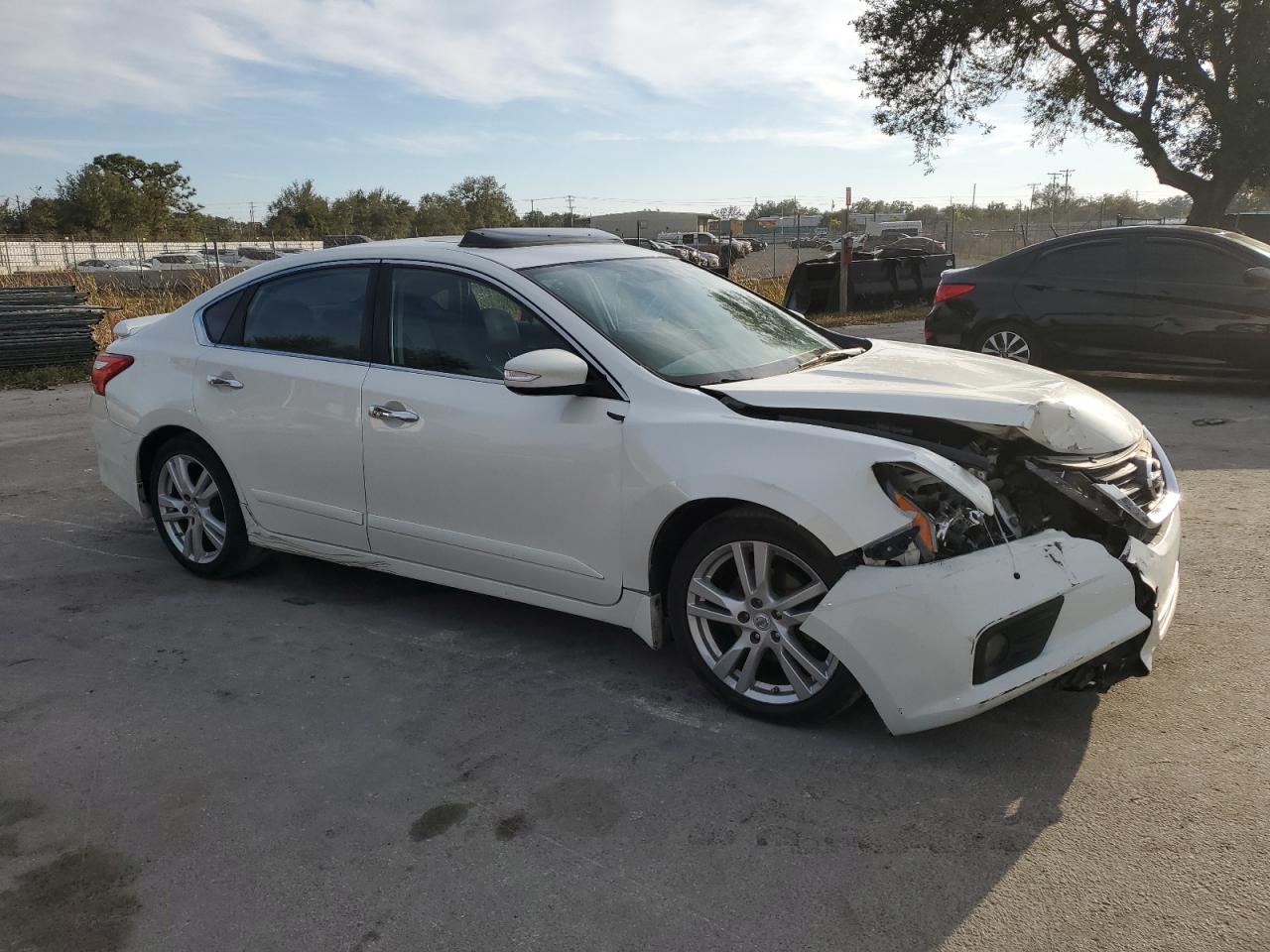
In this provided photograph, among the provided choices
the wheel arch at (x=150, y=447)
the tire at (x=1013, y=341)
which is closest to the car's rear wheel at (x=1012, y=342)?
the tire at (x=1013, y=341)

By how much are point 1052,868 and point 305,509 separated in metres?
3.33

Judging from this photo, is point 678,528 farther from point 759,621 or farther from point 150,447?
point 150,447

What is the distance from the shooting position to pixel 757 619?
351 cm

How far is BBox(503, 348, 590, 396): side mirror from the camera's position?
12.2 ft

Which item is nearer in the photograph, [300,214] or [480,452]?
[480,452]

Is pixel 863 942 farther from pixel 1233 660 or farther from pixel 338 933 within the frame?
pixel 1233 660

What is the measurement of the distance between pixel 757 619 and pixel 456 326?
1.76 m

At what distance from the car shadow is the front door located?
0.41 metres

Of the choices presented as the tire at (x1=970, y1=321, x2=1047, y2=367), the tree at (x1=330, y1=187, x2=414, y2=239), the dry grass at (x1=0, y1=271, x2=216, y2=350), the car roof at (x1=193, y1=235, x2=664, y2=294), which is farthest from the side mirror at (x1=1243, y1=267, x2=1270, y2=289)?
the tree at (x1=330, y1=187, x2=414, y2=239)

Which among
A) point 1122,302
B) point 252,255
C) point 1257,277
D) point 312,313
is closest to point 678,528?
point 312,313

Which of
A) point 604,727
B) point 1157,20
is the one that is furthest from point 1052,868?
point 1157,20

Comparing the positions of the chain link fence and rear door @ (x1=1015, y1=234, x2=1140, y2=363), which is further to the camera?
the chain link fence

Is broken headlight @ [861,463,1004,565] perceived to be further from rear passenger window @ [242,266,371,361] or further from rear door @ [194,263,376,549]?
rear passenger window @ [242,266,371,361]

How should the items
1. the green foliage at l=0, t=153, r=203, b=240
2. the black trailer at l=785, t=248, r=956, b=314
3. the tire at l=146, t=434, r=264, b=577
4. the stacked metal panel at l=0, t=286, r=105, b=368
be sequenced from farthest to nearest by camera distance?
the green foliage at l=0, t=153, r=203, b=240 → the black trailer at l=785, t=248, r=956, b=314 → the stacked metal panel at l=0, t=286, r=105, b=368 → the tire at l=146, t=434, r=264, b=577
